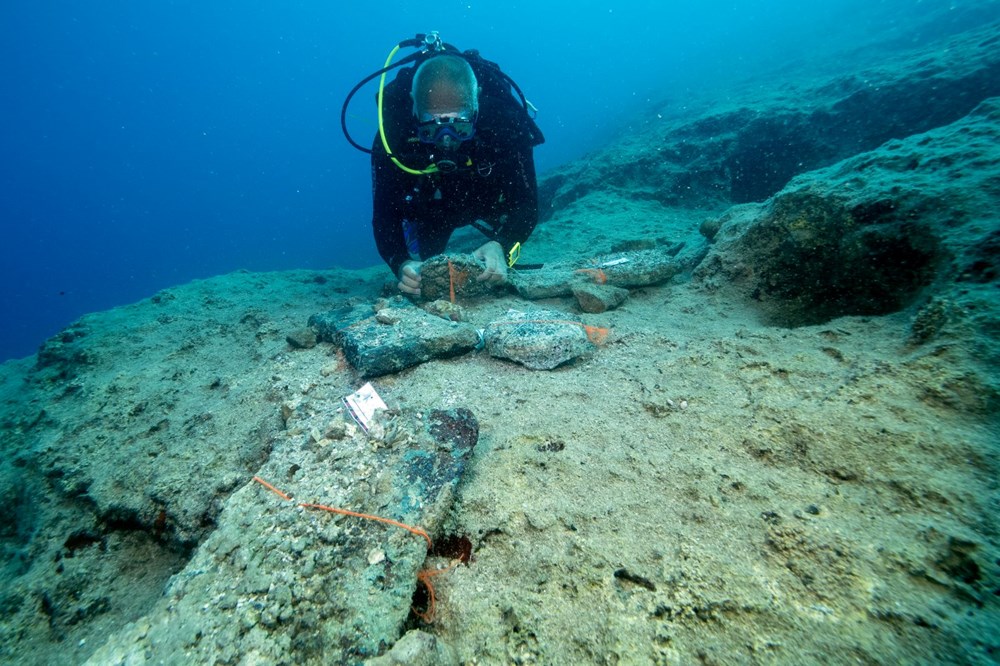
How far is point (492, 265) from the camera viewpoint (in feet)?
13.5

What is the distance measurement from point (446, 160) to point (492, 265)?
1233 millimetres

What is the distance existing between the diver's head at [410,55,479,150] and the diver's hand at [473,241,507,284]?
1227 millimetres

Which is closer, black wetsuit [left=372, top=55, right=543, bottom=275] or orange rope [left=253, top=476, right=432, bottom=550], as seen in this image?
orange rope [left=253, top=476, right=432, bottom=550]

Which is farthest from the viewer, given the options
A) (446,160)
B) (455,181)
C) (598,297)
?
(455,181)

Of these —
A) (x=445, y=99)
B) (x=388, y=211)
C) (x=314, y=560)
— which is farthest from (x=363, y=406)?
(x=388, y=211)

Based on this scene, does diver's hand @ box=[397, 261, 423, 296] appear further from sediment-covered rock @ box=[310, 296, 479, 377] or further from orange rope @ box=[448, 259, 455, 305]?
sediment-covered rock @ box=[310, 296, 479, 377]

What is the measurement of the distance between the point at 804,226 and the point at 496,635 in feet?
11.3

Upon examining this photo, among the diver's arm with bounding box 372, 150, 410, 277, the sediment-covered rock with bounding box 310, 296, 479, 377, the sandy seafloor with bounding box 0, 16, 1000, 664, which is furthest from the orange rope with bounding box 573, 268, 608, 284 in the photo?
the diver's arm with bounding box 372, 150, 410, 277

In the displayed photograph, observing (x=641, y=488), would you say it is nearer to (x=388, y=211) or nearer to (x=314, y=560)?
(x=314, y=560)

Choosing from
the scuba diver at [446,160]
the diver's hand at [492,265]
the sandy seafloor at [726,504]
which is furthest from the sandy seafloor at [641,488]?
the scuba diver at [446,160]

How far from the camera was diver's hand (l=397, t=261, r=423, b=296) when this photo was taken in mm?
3996

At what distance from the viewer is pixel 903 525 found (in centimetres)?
129

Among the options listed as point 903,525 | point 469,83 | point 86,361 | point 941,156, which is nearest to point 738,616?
point 903,525

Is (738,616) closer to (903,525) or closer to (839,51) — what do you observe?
(903,525)
